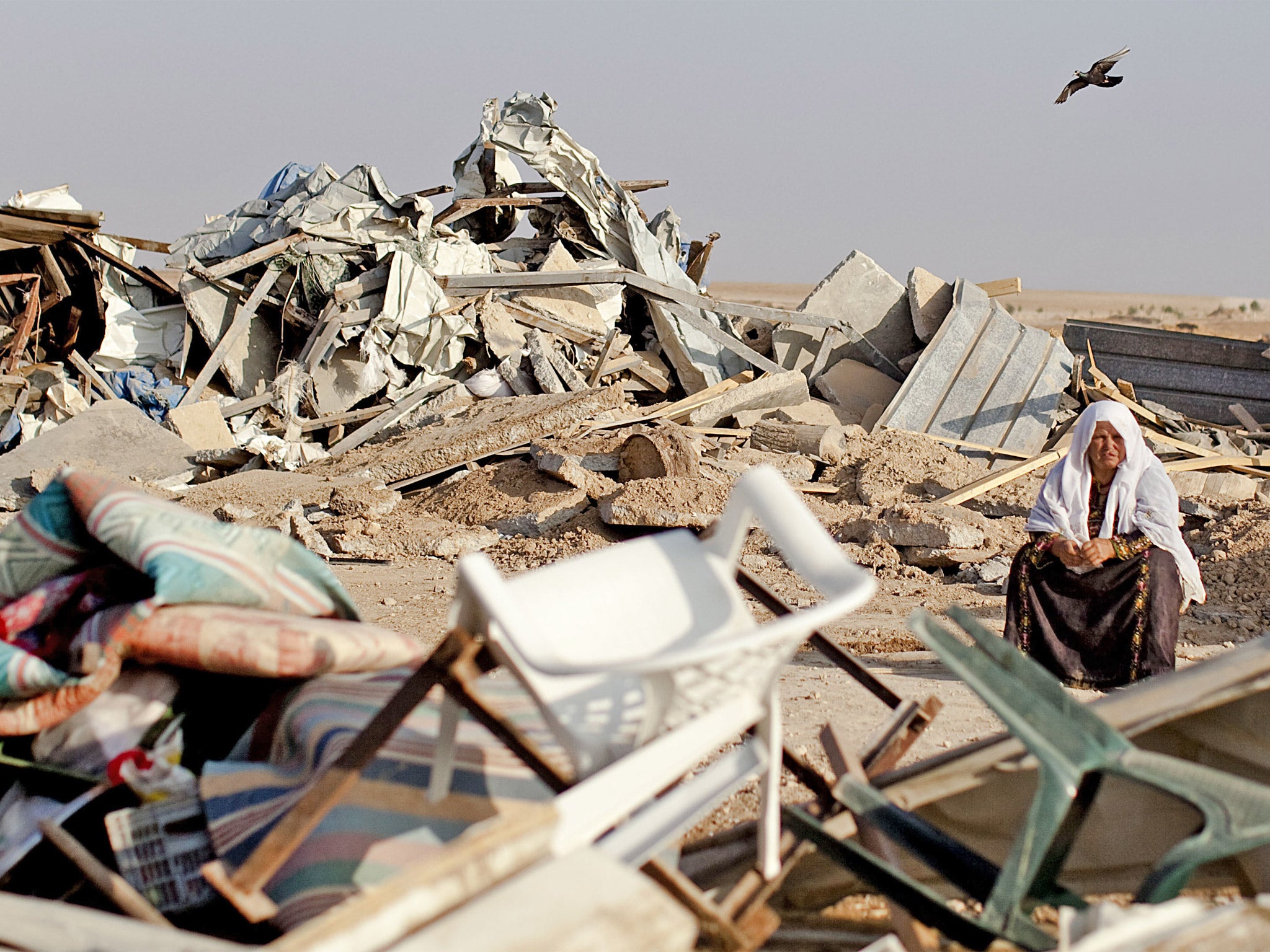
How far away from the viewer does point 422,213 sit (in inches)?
458

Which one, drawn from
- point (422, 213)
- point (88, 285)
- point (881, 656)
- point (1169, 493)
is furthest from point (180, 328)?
point (1169, 493)

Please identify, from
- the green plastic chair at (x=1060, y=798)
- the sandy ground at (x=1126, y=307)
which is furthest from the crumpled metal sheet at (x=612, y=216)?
the sandy ground at (x=1126, y=307)

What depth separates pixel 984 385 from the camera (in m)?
10.5

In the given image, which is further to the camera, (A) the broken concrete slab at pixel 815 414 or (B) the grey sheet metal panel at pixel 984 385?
(B) the grey sheet metal panel at pixel 984 385

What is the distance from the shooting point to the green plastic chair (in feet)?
6.08

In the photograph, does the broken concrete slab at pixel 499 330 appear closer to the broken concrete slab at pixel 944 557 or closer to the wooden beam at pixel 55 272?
the wooden beam at pixel 55 272

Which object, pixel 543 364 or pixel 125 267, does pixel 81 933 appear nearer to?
pixel 543 364

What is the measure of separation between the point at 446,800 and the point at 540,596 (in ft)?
1.48

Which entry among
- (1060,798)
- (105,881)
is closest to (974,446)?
(1060,798)

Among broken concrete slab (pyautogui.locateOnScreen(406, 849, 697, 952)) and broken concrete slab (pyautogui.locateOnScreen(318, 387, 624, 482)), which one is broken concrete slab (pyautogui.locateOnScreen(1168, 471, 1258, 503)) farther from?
broken concrete slab (pyautogui.locateOnScreen(406, 849, 697, 952))

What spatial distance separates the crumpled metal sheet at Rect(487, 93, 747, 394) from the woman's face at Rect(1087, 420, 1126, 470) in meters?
6.09

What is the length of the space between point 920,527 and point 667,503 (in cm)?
180

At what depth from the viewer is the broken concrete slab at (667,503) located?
6883 mm

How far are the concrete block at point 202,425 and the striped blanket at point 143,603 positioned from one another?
801 cm
